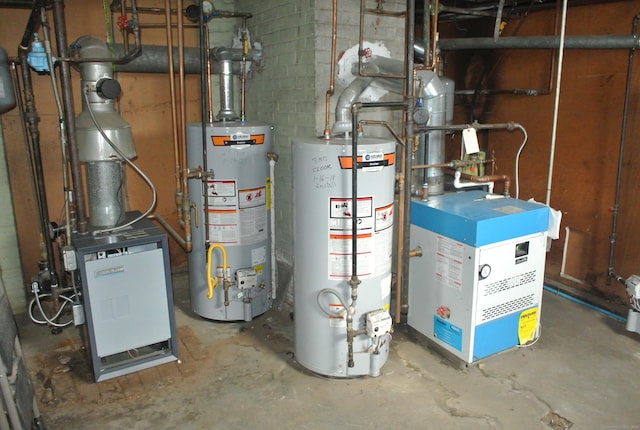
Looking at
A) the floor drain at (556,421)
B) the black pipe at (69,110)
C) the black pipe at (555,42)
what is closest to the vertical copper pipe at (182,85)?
the black pipe at (69,110)

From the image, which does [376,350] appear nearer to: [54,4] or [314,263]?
[314,263]

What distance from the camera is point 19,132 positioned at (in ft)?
10.6

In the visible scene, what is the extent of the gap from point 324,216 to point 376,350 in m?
0.73

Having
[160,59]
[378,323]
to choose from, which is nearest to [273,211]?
[378,323]

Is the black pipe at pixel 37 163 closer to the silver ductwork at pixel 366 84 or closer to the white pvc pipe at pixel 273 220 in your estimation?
the white pvc pipe at pixel 273 220

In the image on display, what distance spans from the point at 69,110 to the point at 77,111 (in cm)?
97

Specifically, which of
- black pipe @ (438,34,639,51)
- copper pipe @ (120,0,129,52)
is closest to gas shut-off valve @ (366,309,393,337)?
black pipe @ (438,34,639,51)

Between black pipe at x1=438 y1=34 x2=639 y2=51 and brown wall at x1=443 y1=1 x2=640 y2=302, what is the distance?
244mm

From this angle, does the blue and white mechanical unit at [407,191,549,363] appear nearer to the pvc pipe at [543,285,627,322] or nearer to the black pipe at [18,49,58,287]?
the pvc pipe at [543,285,627,322]

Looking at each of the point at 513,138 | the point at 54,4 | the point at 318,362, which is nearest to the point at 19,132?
the point at 54,4

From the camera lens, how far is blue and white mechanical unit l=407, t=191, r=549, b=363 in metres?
2.53

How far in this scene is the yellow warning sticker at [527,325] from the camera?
9.21 ft

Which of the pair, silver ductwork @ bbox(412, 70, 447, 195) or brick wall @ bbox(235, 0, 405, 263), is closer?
silver ductwork @ bbox(412, 70, 447, 195)

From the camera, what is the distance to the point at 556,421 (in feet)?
7.38
